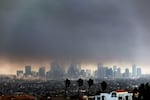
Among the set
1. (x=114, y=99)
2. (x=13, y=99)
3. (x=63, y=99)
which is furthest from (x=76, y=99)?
(x=13, y=99)

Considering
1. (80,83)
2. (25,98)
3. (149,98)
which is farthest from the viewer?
(80,83)

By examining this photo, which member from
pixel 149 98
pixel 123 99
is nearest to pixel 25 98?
pixel 123 99

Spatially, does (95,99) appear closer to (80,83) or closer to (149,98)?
(149,98)

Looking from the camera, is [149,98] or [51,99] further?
[51,99]

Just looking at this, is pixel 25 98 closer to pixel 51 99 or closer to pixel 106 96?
pixel 51 99

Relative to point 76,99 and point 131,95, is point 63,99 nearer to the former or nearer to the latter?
point 76,99

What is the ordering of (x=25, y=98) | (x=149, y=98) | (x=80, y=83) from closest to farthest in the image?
(x=149, y=98)
(x=25, y=98)
(x=80, y=83)

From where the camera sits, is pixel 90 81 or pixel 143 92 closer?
pixel 143 92
